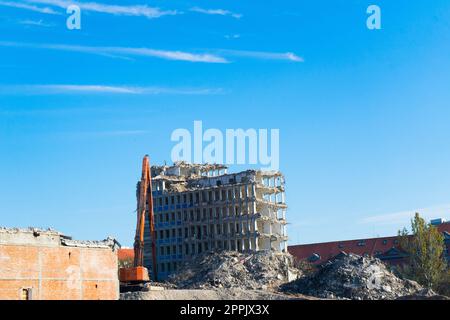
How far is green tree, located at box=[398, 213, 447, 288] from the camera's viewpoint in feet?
290

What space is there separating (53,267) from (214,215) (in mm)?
47499

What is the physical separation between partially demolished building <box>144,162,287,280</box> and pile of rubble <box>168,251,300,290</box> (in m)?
4.46

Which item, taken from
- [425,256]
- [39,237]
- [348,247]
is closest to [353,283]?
[425,256]

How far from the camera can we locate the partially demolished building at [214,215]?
100062 mm

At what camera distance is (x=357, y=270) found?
263 ft

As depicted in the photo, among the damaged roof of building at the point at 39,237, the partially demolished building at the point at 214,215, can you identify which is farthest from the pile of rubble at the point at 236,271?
the damaged roof of building at the point at 39,237

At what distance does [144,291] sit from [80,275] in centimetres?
1478

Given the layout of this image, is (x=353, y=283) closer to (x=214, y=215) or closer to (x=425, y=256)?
(x=425, y=256)

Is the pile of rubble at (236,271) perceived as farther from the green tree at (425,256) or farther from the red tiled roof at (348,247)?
the red tiled roof at (348,247)

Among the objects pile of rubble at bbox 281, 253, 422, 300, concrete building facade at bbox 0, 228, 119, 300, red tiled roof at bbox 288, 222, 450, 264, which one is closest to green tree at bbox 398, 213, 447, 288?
pile of rubble at bbox 281, 253, 422, 300

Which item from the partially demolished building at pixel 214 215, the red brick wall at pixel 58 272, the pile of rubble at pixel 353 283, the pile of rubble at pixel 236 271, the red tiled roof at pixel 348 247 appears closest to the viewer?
the red brick wall at pixel 58 272

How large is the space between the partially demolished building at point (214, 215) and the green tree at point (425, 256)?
20.6 metres
